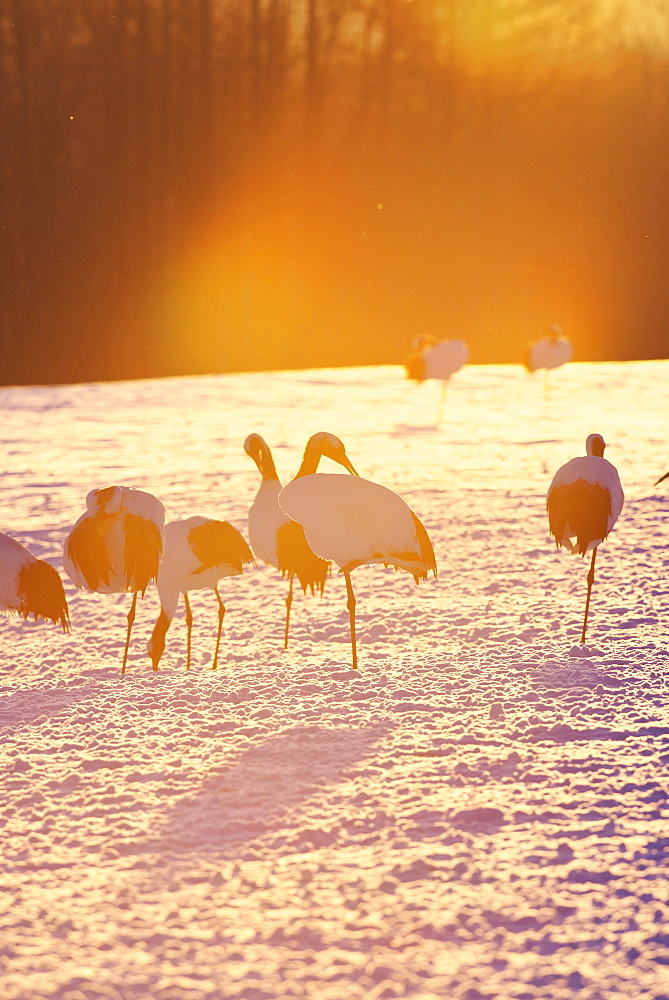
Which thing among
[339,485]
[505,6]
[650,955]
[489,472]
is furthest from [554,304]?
[650,955]

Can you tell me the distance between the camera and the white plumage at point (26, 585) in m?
4.13

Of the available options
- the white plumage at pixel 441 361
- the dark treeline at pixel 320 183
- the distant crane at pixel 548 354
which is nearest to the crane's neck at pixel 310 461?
the white plumage at pixel 441 361

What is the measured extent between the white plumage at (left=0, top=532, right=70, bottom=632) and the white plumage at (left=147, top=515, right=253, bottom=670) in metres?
0.44

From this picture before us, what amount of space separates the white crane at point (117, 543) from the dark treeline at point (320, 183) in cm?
1404

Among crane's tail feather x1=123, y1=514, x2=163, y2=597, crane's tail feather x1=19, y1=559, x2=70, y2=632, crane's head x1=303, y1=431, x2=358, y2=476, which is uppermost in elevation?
crane's head x1=303, y1=431, x2=358, y2=476

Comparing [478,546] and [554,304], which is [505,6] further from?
[478,546]

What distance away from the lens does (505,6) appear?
67.8 ft

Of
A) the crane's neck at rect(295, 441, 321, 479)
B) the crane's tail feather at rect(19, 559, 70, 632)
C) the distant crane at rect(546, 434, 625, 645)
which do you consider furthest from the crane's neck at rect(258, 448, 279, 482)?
the distant crane at rect(546, 434, 625, 645)

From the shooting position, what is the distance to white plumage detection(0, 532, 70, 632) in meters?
4.13

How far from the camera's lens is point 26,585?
4148 millimetres

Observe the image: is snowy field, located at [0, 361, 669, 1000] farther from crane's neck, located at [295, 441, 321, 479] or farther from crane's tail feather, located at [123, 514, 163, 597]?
crane's neck, located at [295, 441, 321, 479]

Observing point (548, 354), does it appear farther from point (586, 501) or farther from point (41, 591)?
point (41, 591)

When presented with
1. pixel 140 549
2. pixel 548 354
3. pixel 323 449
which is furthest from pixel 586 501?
pixel 548 354

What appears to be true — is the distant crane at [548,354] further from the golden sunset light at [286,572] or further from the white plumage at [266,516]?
the white plumage at [266,516]
